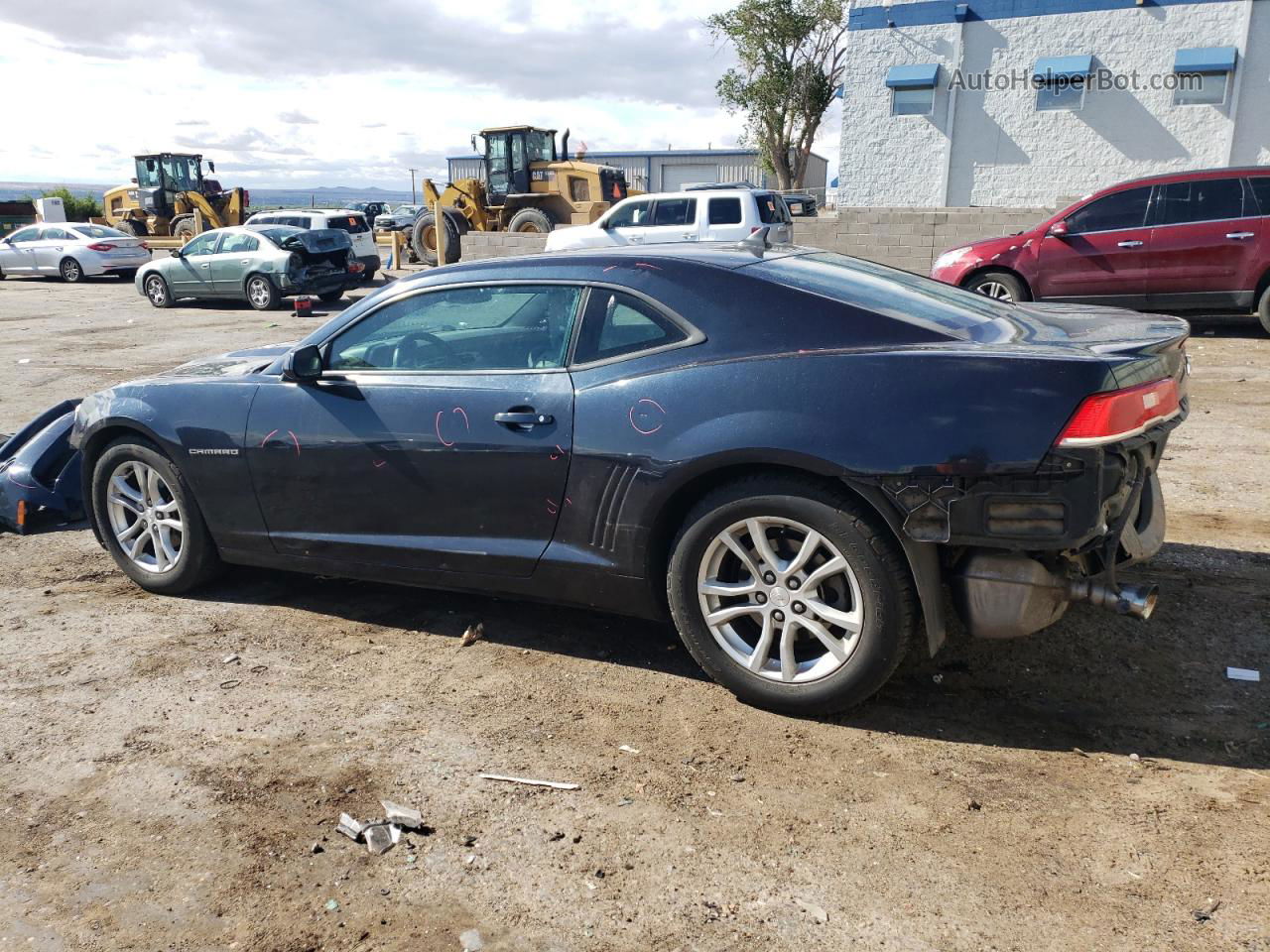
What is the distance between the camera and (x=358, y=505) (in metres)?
4.32

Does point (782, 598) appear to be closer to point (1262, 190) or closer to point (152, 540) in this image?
point (152, 540)

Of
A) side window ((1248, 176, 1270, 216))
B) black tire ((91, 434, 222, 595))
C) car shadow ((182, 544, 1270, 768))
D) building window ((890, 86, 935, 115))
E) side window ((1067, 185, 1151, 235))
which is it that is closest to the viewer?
car shadow ((182, 544, 1270, 768))

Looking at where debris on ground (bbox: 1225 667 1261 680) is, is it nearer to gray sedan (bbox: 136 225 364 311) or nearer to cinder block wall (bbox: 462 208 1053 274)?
cinder block wall (bbox: 462 208 1053 274)

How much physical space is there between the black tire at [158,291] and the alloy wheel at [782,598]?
18978mm

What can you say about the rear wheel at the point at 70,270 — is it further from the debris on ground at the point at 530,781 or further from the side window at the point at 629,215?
the debris on ground at the point at 530,781

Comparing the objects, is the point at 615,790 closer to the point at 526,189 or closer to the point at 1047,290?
the point at 1047,290

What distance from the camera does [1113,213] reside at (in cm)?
1177

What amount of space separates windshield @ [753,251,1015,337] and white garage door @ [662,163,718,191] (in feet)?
185

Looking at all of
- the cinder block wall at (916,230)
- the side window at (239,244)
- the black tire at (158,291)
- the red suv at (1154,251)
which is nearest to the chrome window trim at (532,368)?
the red suv at (1154,251)

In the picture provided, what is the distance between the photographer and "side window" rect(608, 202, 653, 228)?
17359 mm

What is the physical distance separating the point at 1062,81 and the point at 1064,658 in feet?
70.3

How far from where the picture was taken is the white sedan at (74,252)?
84.4 ft

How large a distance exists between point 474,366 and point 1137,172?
22.0 metres

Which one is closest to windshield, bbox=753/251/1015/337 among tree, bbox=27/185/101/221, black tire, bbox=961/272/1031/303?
black tire, bbox=961/272/1031/303
